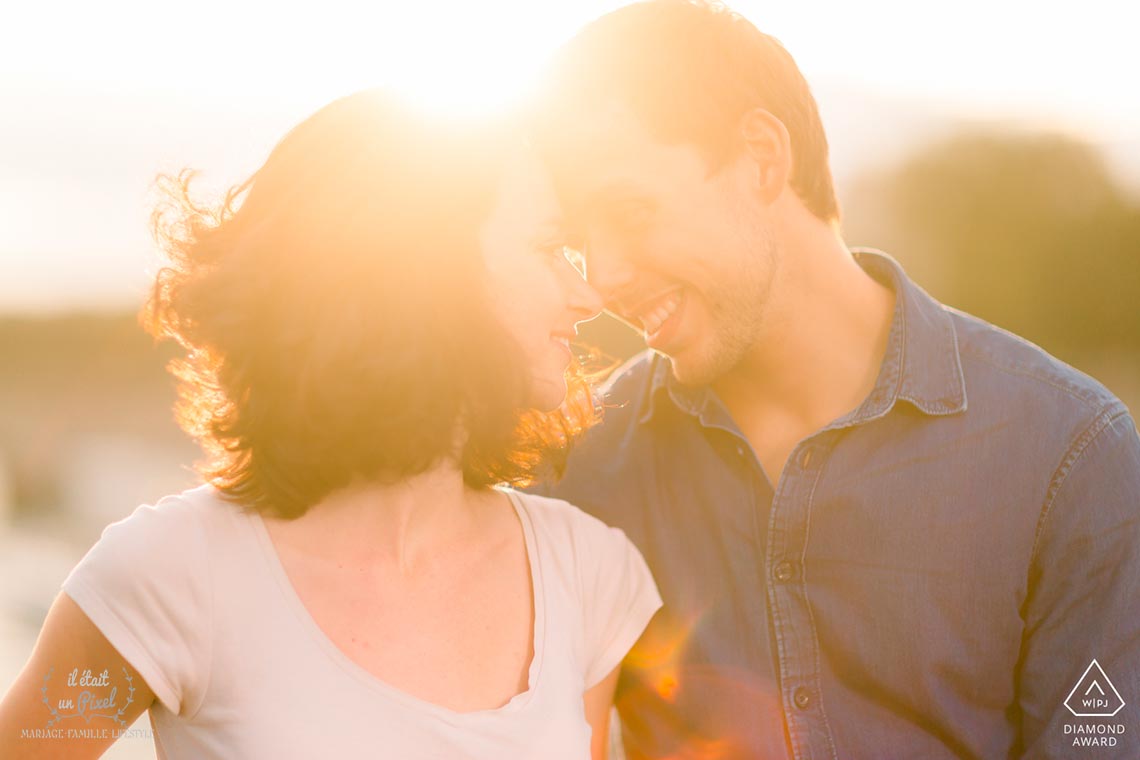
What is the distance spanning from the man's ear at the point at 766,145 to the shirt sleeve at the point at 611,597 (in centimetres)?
106

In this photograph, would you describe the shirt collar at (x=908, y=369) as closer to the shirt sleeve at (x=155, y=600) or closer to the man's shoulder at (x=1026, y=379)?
the man's shoulder at (x=1026, y=379)

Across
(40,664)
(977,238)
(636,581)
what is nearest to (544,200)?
(636,581)

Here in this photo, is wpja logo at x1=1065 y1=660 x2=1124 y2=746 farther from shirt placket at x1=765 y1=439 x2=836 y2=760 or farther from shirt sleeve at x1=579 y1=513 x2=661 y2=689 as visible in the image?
shirt sleeve at x1=579 y1=513 x2=661 y2=689

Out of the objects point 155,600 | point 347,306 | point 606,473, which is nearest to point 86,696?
point 155,600

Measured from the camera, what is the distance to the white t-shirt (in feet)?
7.14

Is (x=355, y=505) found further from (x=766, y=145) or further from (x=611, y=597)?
→ (x=766, y=145)

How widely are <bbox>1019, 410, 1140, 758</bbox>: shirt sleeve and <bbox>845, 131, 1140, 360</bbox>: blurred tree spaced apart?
72.8 ft

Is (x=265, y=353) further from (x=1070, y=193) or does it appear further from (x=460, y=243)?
(x=1070, y=193)

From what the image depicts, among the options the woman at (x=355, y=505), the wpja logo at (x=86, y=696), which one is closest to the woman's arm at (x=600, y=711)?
the woman at (x=355, y=505)

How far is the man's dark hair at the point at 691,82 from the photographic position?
10.3 feet

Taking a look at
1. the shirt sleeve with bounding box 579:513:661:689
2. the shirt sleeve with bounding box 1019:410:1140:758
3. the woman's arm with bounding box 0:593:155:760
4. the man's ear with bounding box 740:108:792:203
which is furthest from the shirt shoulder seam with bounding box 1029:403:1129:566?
the woman's arm with bounding box 0:593:155:760

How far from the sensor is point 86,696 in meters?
2.16

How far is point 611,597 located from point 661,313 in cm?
82

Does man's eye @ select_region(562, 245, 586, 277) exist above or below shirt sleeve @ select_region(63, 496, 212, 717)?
above
